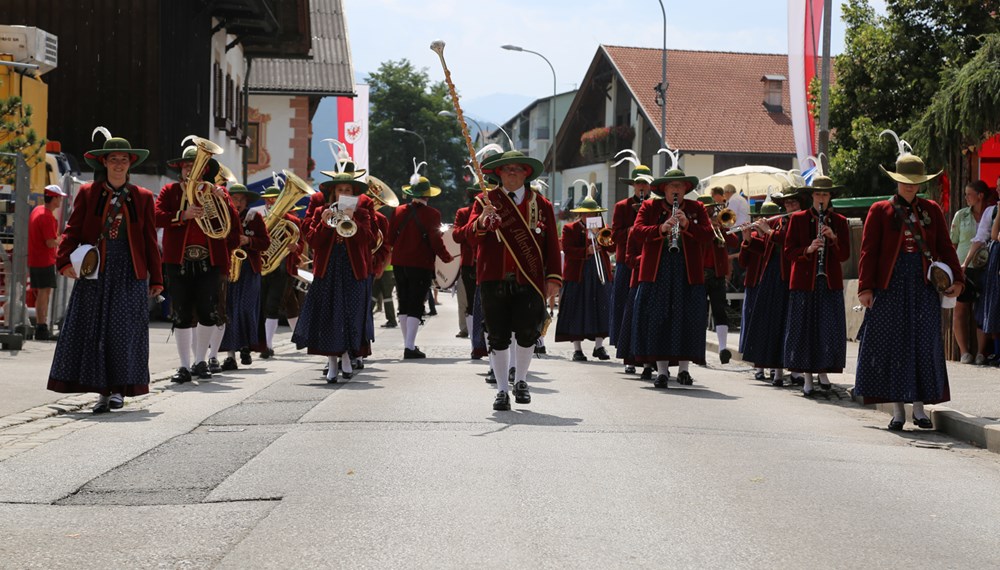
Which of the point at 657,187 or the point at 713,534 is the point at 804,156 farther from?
the point at 713,534

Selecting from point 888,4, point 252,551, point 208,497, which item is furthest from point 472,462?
point 888,4

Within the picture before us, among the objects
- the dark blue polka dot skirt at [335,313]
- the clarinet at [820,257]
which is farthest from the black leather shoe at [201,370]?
the clarinet at [820,257]

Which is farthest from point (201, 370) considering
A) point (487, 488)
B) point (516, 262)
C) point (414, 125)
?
point (414, 125)

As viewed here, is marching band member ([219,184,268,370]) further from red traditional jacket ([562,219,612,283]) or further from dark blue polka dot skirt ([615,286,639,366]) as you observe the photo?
red traditional jacket ([562,219,612,283])

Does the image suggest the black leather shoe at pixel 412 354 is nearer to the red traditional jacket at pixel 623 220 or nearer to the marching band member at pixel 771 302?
the red traditional jacket at pixel 623 220

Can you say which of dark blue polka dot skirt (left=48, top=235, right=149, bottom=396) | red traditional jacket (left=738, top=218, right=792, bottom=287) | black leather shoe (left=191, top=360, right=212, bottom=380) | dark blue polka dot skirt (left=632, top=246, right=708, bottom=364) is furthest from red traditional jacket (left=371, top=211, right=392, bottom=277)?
dark blue polka dot skirt (left=48, top=235, right=149, bottom=396)

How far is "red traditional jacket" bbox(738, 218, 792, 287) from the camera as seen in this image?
13422mm

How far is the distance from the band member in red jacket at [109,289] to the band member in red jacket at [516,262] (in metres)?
2.48

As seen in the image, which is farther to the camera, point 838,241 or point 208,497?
point 838,241

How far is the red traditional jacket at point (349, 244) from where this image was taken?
13.3m

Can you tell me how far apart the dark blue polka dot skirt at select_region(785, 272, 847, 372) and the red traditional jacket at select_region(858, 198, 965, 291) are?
2.34 metres

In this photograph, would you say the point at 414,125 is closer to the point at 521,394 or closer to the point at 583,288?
the point at 583,288

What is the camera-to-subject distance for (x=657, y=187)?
13.4m

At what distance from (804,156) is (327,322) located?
35.2 ft
